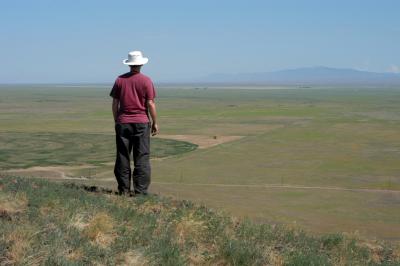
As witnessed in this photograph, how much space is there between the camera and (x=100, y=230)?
616 centimetres

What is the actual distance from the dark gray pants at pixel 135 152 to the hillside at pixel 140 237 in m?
0.29

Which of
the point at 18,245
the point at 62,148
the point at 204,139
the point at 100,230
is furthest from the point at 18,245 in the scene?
the point at 204,139

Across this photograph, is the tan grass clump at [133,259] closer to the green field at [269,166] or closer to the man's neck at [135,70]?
the man's neck at [135,70]

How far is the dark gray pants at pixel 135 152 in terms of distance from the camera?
8680 millimetres

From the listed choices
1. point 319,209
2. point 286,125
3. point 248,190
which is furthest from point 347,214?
point 286,125

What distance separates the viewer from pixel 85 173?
27094mm

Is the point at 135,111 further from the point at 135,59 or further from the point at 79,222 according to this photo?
the point at 79,222

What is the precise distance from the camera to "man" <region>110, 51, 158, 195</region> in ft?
28.2

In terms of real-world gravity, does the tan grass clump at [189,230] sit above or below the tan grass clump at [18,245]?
below

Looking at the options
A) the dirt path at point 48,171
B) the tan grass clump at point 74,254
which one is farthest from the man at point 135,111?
the dirt path at point 48,171

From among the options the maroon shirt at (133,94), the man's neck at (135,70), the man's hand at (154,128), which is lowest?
the man's hand at (154,128)

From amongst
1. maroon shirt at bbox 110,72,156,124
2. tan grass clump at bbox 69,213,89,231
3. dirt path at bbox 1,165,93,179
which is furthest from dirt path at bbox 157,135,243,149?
tan grass clump at bbox 69,213,89,231

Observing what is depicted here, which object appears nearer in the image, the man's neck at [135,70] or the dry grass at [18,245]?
the dry grass at [18,245]

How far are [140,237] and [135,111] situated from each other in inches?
112
